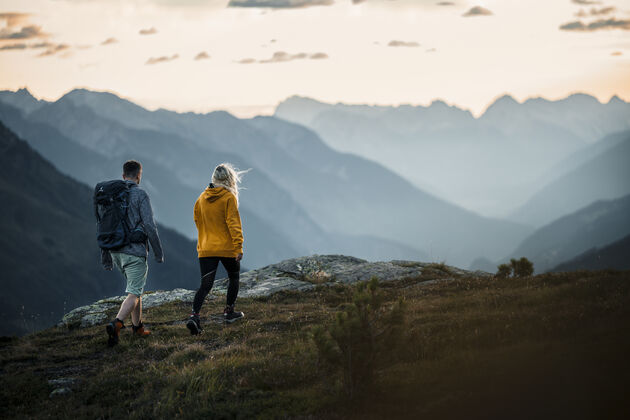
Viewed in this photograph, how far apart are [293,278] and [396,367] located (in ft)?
38.4

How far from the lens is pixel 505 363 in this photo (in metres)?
6.80

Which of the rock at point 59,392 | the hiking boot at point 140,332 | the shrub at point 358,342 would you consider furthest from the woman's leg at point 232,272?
the shrub at point 358,342

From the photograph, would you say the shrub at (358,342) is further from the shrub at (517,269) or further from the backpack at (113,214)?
the shrub at (517,269)

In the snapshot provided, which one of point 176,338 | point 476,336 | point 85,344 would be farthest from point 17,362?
point 476,336

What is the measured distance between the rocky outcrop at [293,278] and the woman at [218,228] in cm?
552

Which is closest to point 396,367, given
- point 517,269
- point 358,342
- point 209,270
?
point 358,342

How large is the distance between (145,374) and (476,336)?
19.1 ft

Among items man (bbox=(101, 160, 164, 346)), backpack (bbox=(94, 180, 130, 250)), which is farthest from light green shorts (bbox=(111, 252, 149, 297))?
backpack (bbox=(94, 180, 130, 250))

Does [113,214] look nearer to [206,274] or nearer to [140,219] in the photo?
[140,219]

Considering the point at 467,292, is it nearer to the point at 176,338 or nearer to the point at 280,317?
the point at 280,317

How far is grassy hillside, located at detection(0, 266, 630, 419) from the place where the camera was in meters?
6.01

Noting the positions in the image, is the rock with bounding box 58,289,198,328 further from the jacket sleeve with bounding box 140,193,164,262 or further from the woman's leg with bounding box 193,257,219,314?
the jacket sleeve with bounding box 140,193,164,262

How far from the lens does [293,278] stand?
62.6 ft

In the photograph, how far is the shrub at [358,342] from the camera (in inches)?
265
